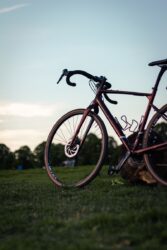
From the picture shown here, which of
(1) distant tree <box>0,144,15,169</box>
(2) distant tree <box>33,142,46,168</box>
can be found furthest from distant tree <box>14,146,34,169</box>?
(1) distant tree <box>0,144,15,169</box>

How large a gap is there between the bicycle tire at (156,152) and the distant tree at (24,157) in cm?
11149

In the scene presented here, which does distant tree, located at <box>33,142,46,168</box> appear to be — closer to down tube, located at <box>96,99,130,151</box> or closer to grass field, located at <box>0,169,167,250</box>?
down tube, located at <box>96,99,130,151</box>

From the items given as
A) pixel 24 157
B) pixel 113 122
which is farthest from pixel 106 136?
pixel 24 157

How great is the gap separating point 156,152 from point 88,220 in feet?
8.87

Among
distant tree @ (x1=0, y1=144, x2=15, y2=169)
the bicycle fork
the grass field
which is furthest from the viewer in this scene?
distant tree @ (x1=0, y1=144, x2=15, y2=169)

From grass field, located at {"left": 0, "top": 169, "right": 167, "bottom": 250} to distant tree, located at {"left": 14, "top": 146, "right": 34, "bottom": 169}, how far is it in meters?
111

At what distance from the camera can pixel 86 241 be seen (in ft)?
17.3

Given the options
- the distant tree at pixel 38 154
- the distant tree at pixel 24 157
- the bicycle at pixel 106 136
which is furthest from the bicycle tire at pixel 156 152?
the distant tree at pixel 24 157

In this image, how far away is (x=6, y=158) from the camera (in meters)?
116

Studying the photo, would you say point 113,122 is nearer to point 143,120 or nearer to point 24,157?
point 143,120

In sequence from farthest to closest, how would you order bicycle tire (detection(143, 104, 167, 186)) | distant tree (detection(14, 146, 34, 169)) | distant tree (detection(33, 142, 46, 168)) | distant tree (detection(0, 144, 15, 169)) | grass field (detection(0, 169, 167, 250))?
distant tree (detection(14, 146, 34, 169))
distant tree (detection(33, 142, 46, 168))
distant tree (detection(0, 144, 15, 169))
bicycle tire (detection(143, 104, 167, 186))
grass field (detection(0, 169, 167, 250))

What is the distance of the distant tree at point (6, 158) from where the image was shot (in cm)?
11456

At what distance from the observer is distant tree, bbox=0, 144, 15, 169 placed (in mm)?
114562

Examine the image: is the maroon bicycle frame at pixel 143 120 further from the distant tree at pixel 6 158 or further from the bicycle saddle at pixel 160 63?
the distant tree at pixel 6 158
